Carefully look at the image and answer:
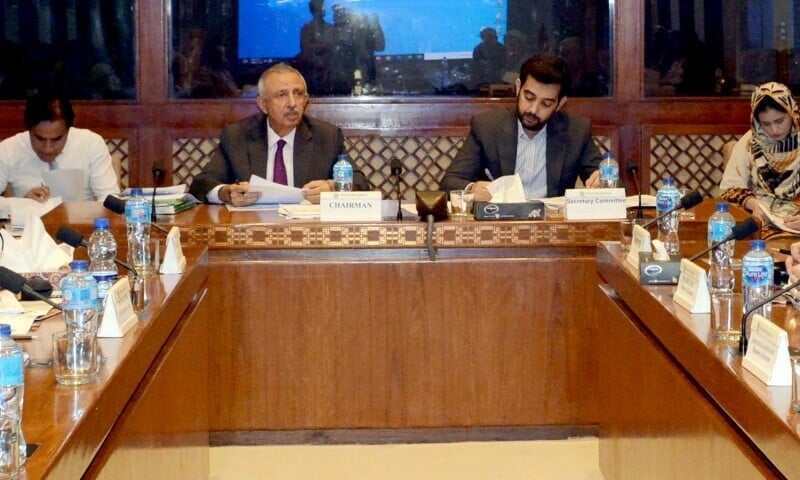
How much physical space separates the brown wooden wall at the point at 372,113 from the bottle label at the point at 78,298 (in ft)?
12.7

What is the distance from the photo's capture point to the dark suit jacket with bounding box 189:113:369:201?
417cm

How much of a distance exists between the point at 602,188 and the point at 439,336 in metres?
0.72

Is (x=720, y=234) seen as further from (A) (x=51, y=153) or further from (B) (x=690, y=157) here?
(B) (x=690, y=157)

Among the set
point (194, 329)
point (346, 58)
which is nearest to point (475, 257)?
point (194, 329)

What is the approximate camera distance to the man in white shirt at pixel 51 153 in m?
4.44

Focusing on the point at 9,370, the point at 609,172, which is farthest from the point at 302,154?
the point at 9,370

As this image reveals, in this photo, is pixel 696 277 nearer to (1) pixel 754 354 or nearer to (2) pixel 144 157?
(1) pixel 754 354

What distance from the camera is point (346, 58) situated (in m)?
5.84

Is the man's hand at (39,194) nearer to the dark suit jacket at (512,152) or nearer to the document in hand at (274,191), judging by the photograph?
the document in hand at (274,191)

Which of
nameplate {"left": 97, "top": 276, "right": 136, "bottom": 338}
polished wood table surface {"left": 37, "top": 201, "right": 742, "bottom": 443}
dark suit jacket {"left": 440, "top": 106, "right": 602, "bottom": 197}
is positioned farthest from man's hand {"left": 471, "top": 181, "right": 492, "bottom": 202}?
nameplate {"left": 97, "top": 276, "right": 136, "bottom": 338}

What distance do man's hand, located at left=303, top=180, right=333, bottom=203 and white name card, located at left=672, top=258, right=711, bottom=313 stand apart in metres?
1.72

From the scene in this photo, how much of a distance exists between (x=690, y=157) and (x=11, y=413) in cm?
482

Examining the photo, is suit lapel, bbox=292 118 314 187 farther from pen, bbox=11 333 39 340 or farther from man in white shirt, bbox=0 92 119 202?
pen, bbox=11 333 39 340

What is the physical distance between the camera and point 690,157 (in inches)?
227
